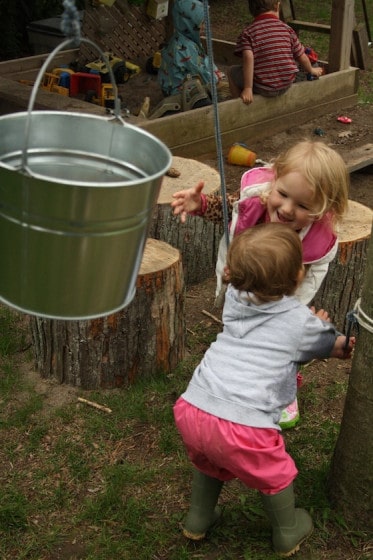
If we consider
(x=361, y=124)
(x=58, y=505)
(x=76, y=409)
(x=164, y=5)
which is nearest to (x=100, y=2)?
(x=164, y=5)

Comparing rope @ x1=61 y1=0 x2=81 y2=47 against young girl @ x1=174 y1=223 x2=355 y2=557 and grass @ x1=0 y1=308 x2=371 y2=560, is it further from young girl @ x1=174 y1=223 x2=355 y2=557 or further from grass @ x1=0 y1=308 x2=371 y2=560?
grass @ x1=0 y1=308 x2=371 y2=560

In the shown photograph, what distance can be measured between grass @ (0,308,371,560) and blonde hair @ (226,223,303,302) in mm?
964

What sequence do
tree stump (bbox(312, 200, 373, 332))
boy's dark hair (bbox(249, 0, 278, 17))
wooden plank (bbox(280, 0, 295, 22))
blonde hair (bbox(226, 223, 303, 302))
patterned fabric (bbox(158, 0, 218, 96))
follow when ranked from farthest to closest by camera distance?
wooden plank (bbox(280, 0, 295, 22))
patterned fabric (bbox(158, 0, 218, 96))
boy's dark hair (bbox(249, 0, 278, 17))
tree stump (bbox(312, 200, 373, 332))
blonde hair (bbox(226, 223, 303, 302))

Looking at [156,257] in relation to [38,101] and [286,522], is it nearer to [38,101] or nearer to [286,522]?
[286,522]

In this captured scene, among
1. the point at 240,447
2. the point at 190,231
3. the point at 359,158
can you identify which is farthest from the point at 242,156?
the point at 240,447

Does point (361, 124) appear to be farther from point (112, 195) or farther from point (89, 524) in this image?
point (112, 195)

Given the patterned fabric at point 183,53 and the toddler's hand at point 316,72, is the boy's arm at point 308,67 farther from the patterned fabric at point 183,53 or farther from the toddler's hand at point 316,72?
the patterned fabric at point 183,53

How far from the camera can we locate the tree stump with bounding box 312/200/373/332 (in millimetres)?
3924

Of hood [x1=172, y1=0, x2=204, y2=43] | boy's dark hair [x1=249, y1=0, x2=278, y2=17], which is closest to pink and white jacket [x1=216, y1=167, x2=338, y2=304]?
boy's dark hair [x1=249, y1=0, x2=278, y2=17]

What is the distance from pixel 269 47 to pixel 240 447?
4833 mm

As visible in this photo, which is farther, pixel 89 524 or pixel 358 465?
pixel 89 524

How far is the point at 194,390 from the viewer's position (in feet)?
8.23

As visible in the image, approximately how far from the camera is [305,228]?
2.91 meters

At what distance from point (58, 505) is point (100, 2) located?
5.92 meters
